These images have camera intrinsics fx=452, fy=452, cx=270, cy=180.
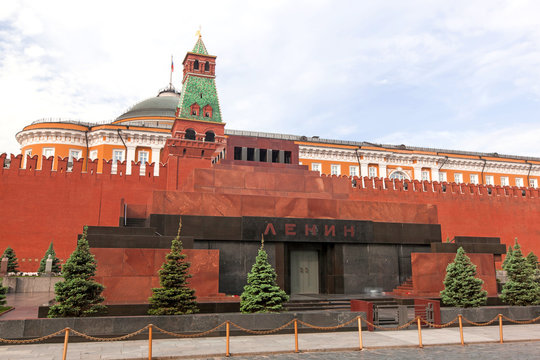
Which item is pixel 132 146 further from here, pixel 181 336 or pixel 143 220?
pixel 181 336

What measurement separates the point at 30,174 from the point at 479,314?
74.5ft

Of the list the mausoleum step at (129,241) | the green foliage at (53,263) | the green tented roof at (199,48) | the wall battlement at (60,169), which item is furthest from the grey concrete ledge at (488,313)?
the green tented roof at (199,48)

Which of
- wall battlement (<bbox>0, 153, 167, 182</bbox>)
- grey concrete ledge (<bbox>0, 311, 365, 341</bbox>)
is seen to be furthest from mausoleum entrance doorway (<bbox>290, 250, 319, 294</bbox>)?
wall battlement (<bbox>0, 153, 167, 182</bbox>)

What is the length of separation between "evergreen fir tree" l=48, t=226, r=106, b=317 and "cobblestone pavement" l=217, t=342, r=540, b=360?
152 inches

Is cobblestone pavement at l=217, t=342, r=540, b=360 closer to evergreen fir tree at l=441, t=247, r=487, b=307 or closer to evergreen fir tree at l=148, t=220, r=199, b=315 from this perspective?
evergreen fir tree at l=148, t=220, r=199, b=315

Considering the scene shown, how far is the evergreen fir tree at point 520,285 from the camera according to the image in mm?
14289

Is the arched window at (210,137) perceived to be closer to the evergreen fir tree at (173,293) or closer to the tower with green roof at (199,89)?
the tower with green roof at (199,89)

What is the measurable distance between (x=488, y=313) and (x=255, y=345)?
7349mm

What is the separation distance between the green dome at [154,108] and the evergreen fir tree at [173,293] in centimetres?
3407

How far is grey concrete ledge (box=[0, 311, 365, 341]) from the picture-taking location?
9812mm

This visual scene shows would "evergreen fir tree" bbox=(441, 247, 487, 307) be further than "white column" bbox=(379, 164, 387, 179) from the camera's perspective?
No

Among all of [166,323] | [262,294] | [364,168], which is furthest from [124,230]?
[364,168]

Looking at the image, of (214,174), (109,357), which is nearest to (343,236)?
(214,174)

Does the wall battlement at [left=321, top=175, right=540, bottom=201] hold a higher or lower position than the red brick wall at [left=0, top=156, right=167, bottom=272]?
higher
